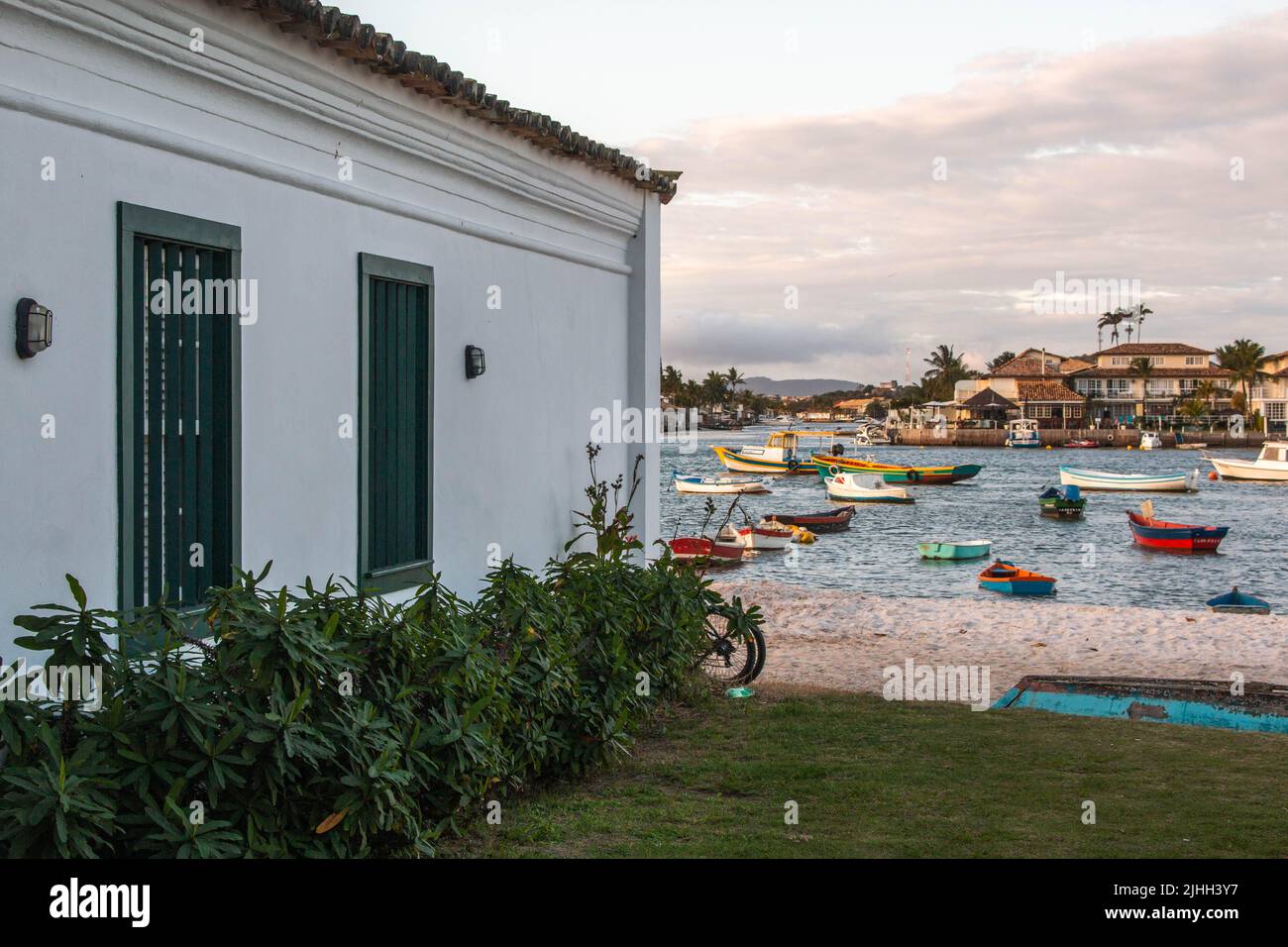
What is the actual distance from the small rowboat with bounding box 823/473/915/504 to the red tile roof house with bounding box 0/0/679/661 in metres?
53.6

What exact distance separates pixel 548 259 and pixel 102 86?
460 centimetres

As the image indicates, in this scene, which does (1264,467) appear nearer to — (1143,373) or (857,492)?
(857,492)

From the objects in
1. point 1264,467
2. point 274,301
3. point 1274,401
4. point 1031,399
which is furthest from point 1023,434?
point 274,301

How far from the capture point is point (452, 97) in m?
7.87

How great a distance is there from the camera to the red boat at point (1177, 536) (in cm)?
4019

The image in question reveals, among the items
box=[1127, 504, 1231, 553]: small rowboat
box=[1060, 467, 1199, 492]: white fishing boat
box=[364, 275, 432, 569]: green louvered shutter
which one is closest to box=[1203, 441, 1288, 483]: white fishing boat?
box=[1060, 467, 1199, 492]: white fishing boat

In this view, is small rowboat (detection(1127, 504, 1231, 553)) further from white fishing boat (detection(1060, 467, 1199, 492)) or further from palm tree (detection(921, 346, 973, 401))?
palm tree (detection(921, 346, 973, 401))

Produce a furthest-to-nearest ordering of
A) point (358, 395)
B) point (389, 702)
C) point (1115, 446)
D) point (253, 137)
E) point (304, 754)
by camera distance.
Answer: point (1115, 446), point (358, 395), point (253, 137), point (389, 702), point (304, 754)

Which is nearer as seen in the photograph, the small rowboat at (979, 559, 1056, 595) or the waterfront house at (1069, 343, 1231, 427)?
the small rowboat at (979, 559, 1056, 595)

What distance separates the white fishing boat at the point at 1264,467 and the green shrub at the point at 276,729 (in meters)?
70.1

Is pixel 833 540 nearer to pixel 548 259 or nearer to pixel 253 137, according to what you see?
pixel 548 259

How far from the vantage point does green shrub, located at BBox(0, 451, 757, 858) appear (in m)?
4.27

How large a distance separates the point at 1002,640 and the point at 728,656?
27.6ft
